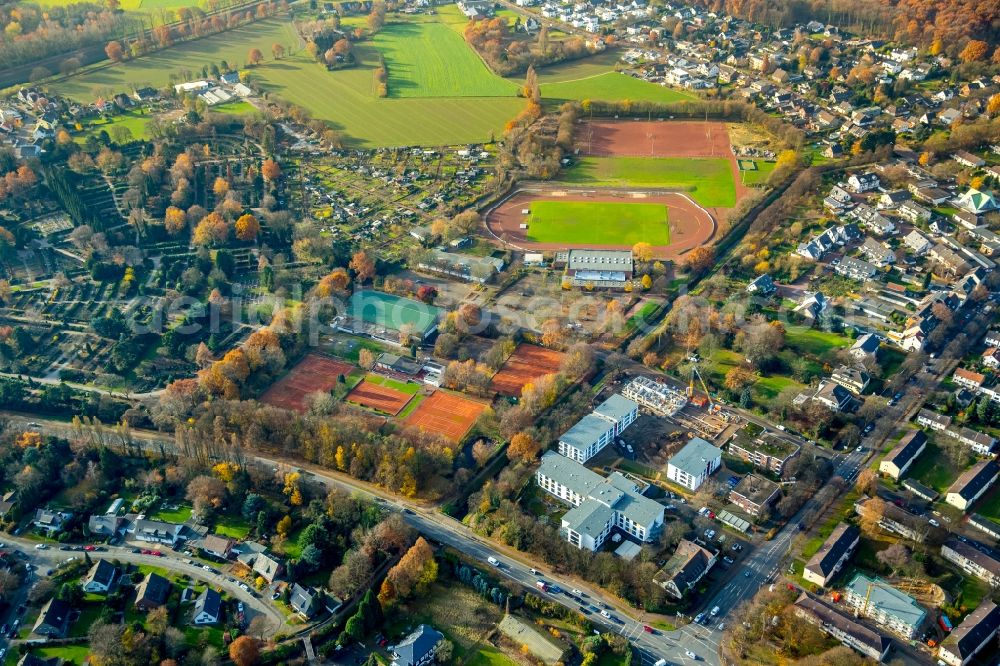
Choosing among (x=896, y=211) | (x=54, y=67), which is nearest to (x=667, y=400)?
(x=896, y=211)

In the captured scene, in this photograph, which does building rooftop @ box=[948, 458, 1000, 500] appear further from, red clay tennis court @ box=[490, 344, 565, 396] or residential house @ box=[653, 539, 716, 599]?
red clay tennis court @ box=[490, 344, 565, 396]

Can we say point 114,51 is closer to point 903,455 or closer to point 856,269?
point 856,269

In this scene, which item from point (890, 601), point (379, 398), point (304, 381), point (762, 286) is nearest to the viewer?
point (890, 601)

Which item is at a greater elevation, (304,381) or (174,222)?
(174,222)

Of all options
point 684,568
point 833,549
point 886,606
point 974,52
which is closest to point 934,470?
point 833,549

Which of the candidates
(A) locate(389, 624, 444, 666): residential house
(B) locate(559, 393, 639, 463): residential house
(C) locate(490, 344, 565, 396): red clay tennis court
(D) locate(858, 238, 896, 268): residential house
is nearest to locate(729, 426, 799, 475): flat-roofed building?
(B) locate(559, 393, 639, 463): residential house

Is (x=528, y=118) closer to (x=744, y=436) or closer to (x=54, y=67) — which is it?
(x=744, y=436)
